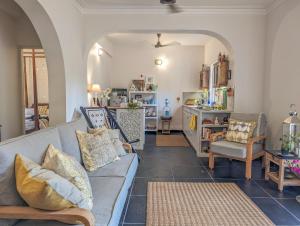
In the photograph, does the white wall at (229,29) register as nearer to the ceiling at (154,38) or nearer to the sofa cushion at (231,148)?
the sofa cushion at (231,148)

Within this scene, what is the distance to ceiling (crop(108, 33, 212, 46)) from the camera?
21.8ft

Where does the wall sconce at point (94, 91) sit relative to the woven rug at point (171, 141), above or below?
above

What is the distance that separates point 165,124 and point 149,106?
2.64ft

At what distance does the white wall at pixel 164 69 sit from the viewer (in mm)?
8023

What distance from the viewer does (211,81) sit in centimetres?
664

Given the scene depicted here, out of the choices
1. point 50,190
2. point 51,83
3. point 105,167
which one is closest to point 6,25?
point 51,83

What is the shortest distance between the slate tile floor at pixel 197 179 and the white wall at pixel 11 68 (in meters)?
2.46

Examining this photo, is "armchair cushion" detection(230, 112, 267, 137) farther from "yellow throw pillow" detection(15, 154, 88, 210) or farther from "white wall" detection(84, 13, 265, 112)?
"yellow throw pillow" detection(15, 154, 88, 210)

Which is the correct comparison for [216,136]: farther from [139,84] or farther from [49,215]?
[139,84]

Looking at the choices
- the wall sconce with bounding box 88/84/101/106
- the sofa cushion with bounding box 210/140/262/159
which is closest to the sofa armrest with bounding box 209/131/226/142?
the sofa cushion with bounding box 210/140/262/159

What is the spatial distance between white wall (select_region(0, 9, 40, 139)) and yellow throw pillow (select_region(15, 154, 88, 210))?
3157 millimetres

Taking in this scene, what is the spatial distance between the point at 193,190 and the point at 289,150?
139cm

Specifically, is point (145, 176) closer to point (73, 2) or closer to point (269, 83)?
point (269, 83)

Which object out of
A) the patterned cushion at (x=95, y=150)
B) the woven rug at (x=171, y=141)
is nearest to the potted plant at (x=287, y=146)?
the patterned cushion at (x=95, y=150)
